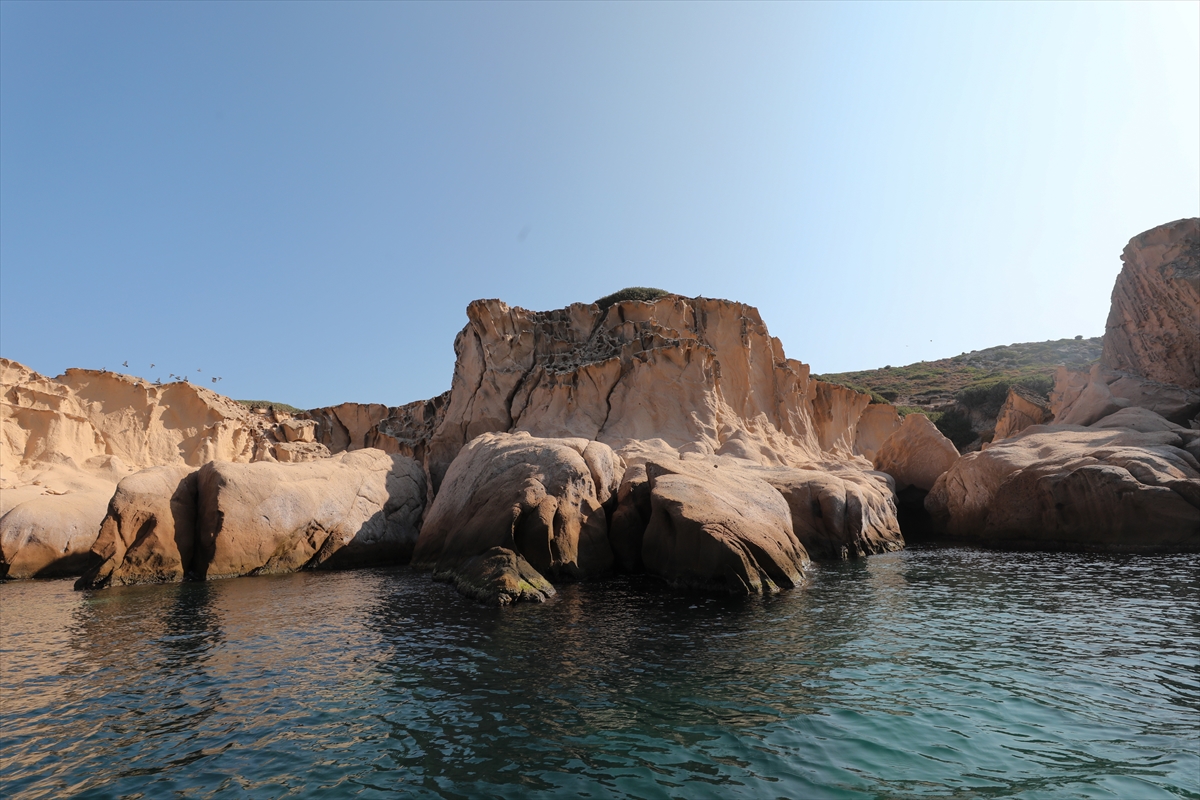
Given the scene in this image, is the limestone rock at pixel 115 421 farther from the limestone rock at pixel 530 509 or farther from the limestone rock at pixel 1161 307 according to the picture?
the limestone rock at pixel 1161 307

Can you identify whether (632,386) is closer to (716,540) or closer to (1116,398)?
(716,540)

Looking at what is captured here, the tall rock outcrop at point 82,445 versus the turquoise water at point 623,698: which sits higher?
the tall rock outcrop at point 82,445

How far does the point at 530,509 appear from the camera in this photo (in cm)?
1872

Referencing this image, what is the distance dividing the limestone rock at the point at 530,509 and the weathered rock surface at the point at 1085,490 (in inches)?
631

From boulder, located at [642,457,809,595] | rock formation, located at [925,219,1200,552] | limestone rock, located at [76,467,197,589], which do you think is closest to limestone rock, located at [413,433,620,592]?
boulder, located at [642,457,809,595]

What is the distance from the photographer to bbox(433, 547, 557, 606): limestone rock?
1561 centimetres

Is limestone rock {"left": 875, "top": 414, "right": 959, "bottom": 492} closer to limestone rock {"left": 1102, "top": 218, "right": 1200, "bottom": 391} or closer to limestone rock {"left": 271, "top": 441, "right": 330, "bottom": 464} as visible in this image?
limestone rock {"left": 1102, "top": 218, "right": 1200, "bottom": 391}

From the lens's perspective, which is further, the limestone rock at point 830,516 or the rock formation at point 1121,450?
the limestone rock at point 830,516

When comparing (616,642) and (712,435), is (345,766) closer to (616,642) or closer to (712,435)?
(616,642)

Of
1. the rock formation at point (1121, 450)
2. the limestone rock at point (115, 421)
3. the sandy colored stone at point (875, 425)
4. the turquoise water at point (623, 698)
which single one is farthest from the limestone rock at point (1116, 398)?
the limestone rock at point (115, 421)

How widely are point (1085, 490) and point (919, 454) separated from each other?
12112mm

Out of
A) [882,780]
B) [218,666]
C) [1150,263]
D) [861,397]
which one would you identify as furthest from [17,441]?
[1150,263]

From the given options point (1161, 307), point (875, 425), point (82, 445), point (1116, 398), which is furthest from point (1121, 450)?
point (82, 445)

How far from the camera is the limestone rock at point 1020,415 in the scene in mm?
39344
